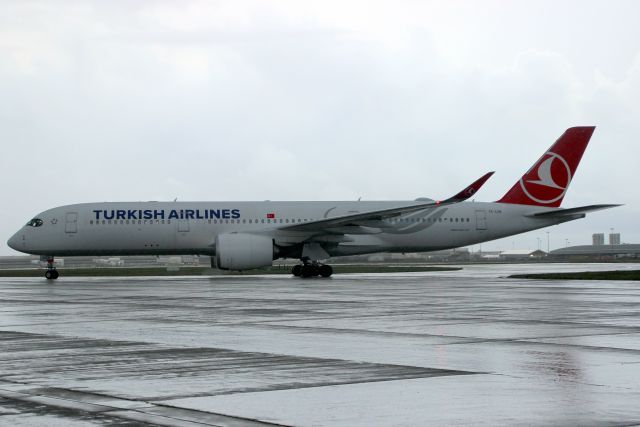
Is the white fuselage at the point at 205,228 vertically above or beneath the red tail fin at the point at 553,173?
beneath

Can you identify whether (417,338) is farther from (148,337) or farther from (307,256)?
(307,256)

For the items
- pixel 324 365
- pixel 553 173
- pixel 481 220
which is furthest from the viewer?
pixel 553 173

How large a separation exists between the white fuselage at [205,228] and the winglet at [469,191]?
361 centimetres

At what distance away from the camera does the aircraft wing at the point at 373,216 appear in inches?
1422

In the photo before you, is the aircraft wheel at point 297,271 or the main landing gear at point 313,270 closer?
the main landing gear at point 313,270

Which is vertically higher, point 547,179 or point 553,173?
point 553,173

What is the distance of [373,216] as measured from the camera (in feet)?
120

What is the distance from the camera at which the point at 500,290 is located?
24.7 meters

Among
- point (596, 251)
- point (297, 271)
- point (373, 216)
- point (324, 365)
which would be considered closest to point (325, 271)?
point (297, 271)

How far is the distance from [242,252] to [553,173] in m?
14.7

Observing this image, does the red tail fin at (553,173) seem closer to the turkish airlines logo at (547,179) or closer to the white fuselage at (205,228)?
the turkish airlines logo at (547,179)

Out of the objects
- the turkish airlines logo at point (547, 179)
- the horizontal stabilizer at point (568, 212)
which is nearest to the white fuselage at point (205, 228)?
the horizontal stabilizer at point (568, 212)

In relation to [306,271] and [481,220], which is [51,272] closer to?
[306,271]

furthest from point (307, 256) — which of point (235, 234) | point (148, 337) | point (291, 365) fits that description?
point (291, 365)
